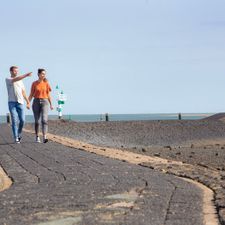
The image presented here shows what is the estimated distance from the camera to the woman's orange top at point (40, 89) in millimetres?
19312

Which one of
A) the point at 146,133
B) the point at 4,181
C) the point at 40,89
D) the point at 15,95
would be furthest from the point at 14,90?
the point at 146,133

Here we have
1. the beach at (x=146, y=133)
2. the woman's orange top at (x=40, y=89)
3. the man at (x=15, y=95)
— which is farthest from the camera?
the beach at (x=146, y=133)

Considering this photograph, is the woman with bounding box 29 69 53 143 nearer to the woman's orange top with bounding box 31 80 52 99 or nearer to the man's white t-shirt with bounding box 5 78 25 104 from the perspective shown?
the woman's orange top with bounding box 31 80 52 99

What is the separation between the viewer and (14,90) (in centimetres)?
1855

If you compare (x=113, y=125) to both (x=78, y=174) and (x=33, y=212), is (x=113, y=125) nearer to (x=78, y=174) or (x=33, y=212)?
(x=78, y=174)

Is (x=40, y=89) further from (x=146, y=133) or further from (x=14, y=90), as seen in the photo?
(x=146, y=133)

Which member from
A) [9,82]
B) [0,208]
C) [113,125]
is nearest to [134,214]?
[0,208]

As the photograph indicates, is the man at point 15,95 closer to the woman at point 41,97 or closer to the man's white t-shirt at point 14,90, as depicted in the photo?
the man's white t-shirt at point 14,90

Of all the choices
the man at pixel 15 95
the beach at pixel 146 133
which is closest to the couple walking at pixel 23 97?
the man at pixel 15 95

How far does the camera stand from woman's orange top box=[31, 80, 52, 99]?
19.3 metres

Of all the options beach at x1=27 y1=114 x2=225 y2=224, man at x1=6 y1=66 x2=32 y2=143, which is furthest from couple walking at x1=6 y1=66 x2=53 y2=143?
beach at x1=27 y1=114 x2=225 y2=224

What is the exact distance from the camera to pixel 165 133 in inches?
1442

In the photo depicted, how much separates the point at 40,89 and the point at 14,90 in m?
1.00

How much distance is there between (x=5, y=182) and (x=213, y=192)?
3.39 m
